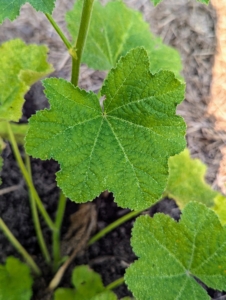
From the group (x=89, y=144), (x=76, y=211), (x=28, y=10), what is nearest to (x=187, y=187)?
→ (x=76, y=211)

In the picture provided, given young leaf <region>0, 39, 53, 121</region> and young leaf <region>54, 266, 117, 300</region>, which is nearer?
young leaf <region>0, 39, 53, 121</region>

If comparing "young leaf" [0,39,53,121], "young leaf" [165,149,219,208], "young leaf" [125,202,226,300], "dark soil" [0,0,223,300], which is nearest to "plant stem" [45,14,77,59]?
"young leaf" [0,39,53,121]

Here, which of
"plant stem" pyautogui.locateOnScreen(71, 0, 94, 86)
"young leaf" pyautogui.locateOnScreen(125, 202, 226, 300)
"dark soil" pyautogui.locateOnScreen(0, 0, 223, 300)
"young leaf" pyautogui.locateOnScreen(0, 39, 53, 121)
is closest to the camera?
"plant stem" pyautogui.locateOnScreen(71, 0, 94, 86)

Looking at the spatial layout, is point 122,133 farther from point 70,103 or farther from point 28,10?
point 28,10

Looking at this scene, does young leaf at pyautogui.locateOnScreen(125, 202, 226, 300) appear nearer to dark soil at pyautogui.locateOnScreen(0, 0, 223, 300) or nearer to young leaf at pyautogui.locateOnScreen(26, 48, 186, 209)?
young leaf at pyautogui.locateOnScreen(26, 48, 186, 209)

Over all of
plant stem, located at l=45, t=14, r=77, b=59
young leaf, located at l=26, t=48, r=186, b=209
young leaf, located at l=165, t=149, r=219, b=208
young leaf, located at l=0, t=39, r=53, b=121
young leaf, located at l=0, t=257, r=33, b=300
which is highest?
plant stem, located at l=45, t=14, r=77, b=59

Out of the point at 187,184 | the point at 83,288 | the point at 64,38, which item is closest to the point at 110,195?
the point at 187,184

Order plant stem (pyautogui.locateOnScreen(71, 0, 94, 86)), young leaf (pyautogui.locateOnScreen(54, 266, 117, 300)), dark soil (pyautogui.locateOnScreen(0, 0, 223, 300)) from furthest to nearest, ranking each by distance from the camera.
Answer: dark soil (pyautogui.locateOnScreen(0, 0, 223, 300)), young leaf (pyautogui.locateOnScreen(54, 266, 117, 300)), plant stem (pyautogui.locateOnScreen(71, 0, 94, 86))
